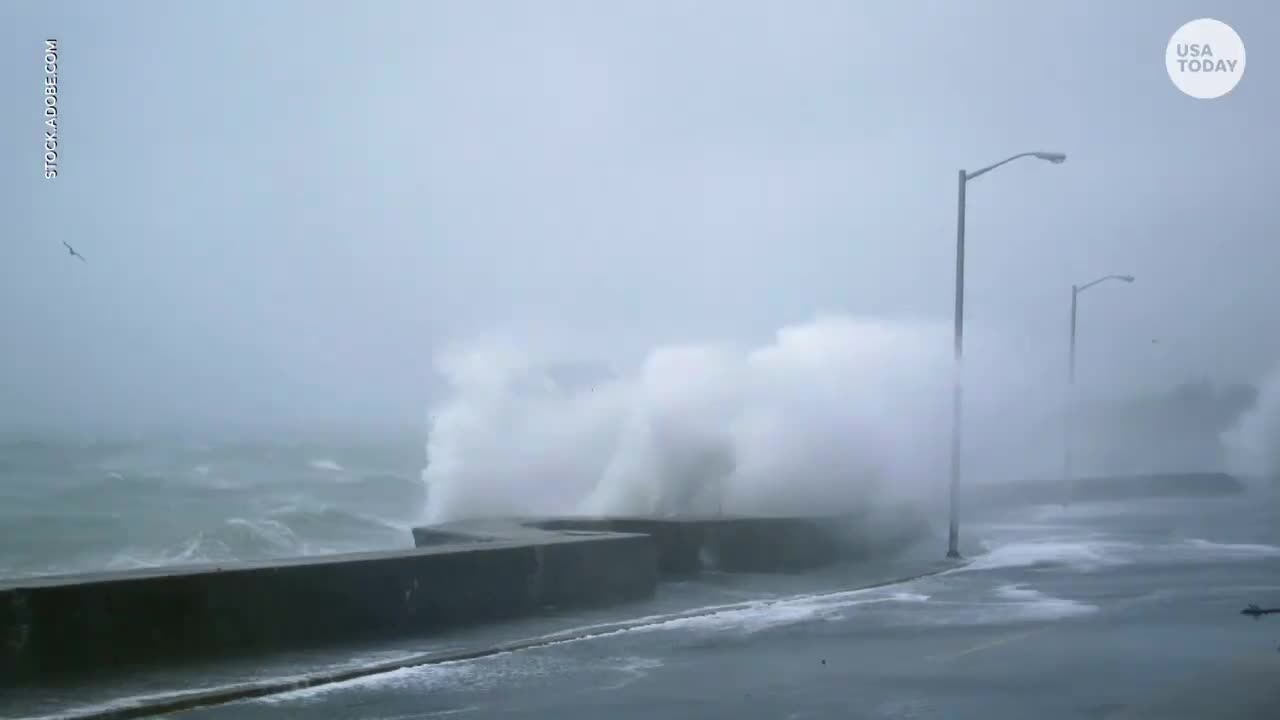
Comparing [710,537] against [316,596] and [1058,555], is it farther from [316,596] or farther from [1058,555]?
[1058,555]

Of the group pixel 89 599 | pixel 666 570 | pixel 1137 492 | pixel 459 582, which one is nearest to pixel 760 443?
pixel 666 570

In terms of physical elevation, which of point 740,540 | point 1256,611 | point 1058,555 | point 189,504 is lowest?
point 1256,611

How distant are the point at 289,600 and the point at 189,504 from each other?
36.7m

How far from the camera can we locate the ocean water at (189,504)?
108 ft

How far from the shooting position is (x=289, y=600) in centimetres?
1262

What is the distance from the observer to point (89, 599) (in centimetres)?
1084

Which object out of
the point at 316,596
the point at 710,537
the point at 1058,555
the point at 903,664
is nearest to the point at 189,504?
the point at 1058,555

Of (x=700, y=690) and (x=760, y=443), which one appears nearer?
(x=700, y=690)

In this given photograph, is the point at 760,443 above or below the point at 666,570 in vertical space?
above

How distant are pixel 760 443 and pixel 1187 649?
54.1 feet

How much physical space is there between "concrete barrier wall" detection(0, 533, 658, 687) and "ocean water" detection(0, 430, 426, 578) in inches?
274

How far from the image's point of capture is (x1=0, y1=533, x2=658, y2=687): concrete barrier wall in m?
10.6

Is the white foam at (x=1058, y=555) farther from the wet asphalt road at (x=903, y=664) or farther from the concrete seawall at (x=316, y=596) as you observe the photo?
the concrete seawall at (x=316, y=596)

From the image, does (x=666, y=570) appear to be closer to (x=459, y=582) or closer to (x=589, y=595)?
(x=589, y=595)
